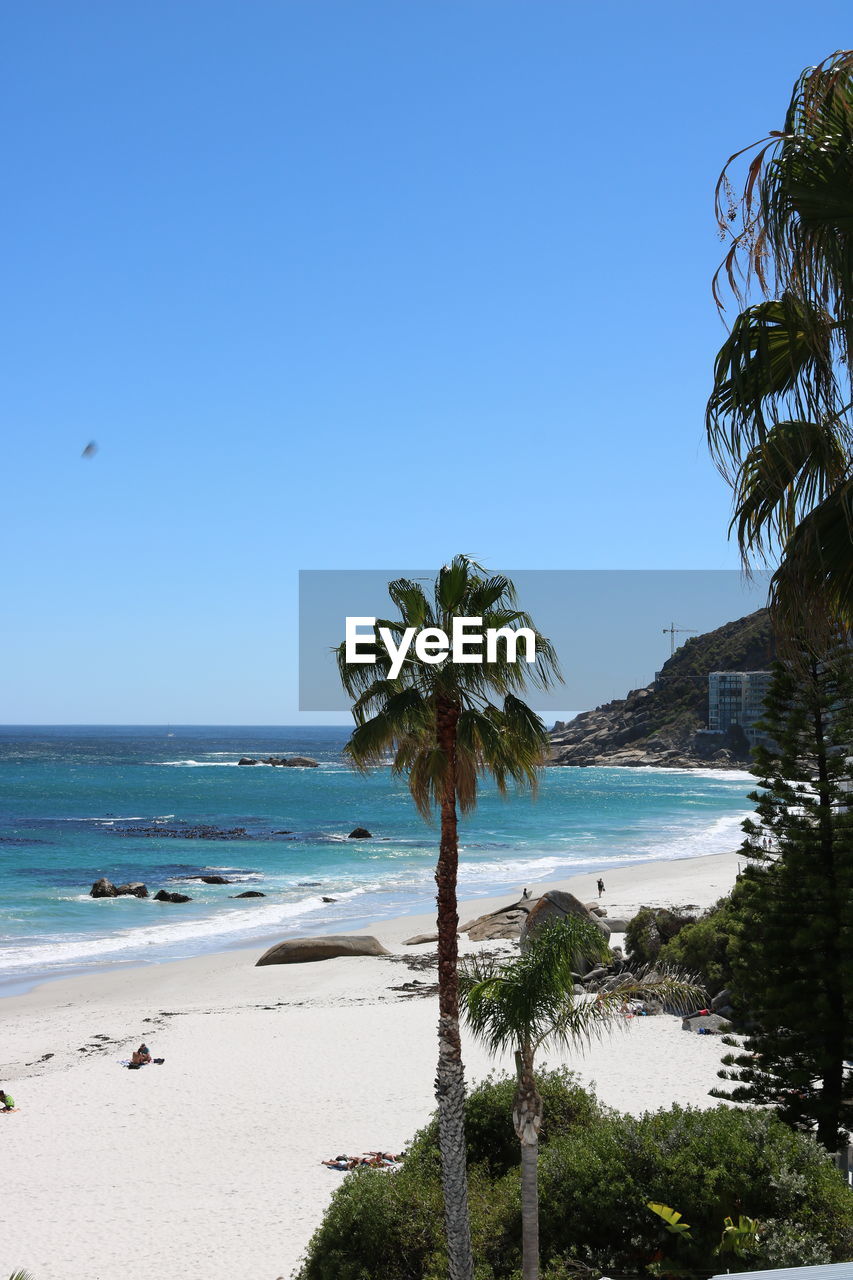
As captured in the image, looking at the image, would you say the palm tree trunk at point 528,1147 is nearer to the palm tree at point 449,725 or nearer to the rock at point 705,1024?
the palm tree at point 449,725

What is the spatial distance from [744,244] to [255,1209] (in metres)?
12.6

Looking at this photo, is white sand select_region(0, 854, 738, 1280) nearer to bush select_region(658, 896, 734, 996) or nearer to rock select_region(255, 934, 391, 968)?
rock select_region(255, 934, 391, 968)

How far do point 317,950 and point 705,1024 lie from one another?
1324 cm

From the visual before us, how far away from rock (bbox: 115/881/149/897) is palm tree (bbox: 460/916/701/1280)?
114 ft

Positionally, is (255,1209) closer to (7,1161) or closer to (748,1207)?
(7,1161)

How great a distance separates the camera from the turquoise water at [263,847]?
35719 millimetres

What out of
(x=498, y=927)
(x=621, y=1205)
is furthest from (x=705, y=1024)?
(x=498, y=927)

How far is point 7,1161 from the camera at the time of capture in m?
14.8

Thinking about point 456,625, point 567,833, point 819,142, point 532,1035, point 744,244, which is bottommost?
point 567,833

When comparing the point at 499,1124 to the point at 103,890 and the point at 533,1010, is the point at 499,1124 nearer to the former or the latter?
the point at 533,1010

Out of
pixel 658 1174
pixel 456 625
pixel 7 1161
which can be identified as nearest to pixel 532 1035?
pixel 658 1174

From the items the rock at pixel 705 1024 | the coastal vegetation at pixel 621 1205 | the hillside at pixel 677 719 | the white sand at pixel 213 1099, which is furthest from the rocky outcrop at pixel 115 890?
the hillside at pixel 677 719

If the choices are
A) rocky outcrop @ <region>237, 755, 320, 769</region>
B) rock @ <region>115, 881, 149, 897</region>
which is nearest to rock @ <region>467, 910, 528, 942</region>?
rock @ <region>115, 881, 149, 897</region>

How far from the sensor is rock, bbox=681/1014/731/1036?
64.2 feet
